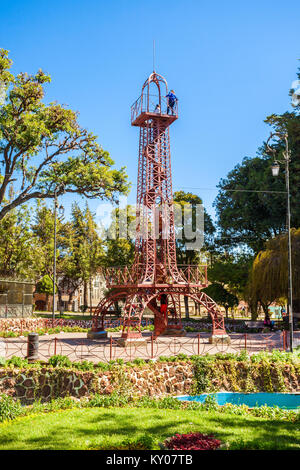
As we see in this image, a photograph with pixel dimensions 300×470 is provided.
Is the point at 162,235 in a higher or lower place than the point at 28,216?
lower

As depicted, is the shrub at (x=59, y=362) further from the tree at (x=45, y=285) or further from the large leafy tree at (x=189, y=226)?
the tree at (x=45, y=285)

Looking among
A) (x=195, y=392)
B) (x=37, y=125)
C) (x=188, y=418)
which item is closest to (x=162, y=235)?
(x=37, y=125)

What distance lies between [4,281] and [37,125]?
41.6 feet

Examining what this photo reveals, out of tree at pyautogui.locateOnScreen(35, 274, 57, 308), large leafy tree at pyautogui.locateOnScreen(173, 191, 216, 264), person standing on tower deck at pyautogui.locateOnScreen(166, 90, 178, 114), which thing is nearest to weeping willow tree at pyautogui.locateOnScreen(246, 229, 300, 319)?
person standing on tower deck at pyautogui.locateOnScreen(166, 90, 178, 114)

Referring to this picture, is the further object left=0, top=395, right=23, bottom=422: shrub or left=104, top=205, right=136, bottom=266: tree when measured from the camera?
left=104, top=205, right=136, bottom=266: tree

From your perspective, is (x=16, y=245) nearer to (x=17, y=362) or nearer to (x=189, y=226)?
(x=189, y=226)

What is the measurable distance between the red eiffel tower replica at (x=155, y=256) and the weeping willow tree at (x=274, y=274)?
5.65 meters

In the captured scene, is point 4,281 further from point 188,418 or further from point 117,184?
point 188,418

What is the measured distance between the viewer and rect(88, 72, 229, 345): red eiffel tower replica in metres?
23.0

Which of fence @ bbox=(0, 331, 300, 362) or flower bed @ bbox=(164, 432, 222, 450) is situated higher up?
fence @ bbox=(0, 331, 300, 362)

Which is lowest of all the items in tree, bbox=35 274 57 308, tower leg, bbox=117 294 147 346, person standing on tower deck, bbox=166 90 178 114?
tower leg, bbox=117 294 147 346

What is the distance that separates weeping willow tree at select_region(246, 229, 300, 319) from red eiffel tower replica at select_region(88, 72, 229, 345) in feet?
18.5

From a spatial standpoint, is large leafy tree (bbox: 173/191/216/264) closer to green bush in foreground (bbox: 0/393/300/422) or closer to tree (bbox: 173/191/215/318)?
tree (bbox: 173/191/215/318)

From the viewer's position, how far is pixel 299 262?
2834cm
